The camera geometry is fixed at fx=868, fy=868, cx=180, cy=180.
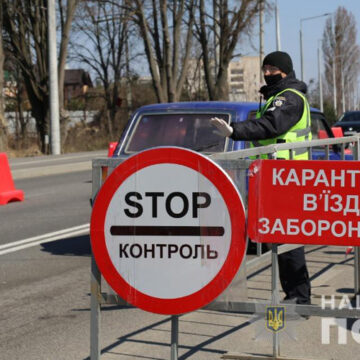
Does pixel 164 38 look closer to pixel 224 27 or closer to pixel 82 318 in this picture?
pixel 224 27

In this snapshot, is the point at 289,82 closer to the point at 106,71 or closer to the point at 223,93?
the point at 223,93

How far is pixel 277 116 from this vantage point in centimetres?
600

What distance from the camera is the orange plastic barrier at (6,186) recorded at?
15.6m

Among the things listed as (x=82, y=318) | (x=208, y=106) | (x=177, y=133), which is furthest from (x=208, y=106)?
(x=82, y=318)

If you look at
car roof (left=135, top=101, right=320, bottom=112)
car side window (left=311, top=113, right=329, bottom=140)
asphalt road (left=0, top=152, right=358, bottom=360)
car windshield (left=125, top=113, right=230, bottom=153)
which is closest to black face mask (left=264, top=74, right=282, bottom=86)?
asphalt road (left=0, top=152, right=358, bottom=360)

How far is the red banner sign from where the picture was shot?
14.1ft

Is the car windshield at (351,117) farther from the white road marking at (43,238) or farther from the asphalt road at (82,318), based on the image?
the asphalt road at (82,318)

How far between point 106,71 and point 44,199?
51724 millimetres

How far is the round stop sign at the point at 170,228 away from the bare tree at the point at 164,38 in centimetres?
3621

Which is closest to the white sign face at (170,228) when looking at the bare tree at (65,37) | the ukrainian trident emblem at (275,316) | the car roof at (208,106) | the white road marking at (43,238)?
the ukrainian trident emblem at (275,316)

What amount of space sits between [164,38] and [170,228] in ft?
125

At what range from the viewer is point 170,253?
160 inches

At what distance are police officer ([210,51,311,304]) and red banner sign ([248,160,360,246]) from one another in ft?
4.76

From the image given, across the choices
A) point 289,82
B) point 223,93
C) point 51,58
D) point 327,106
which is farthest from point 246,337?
point 327,106
